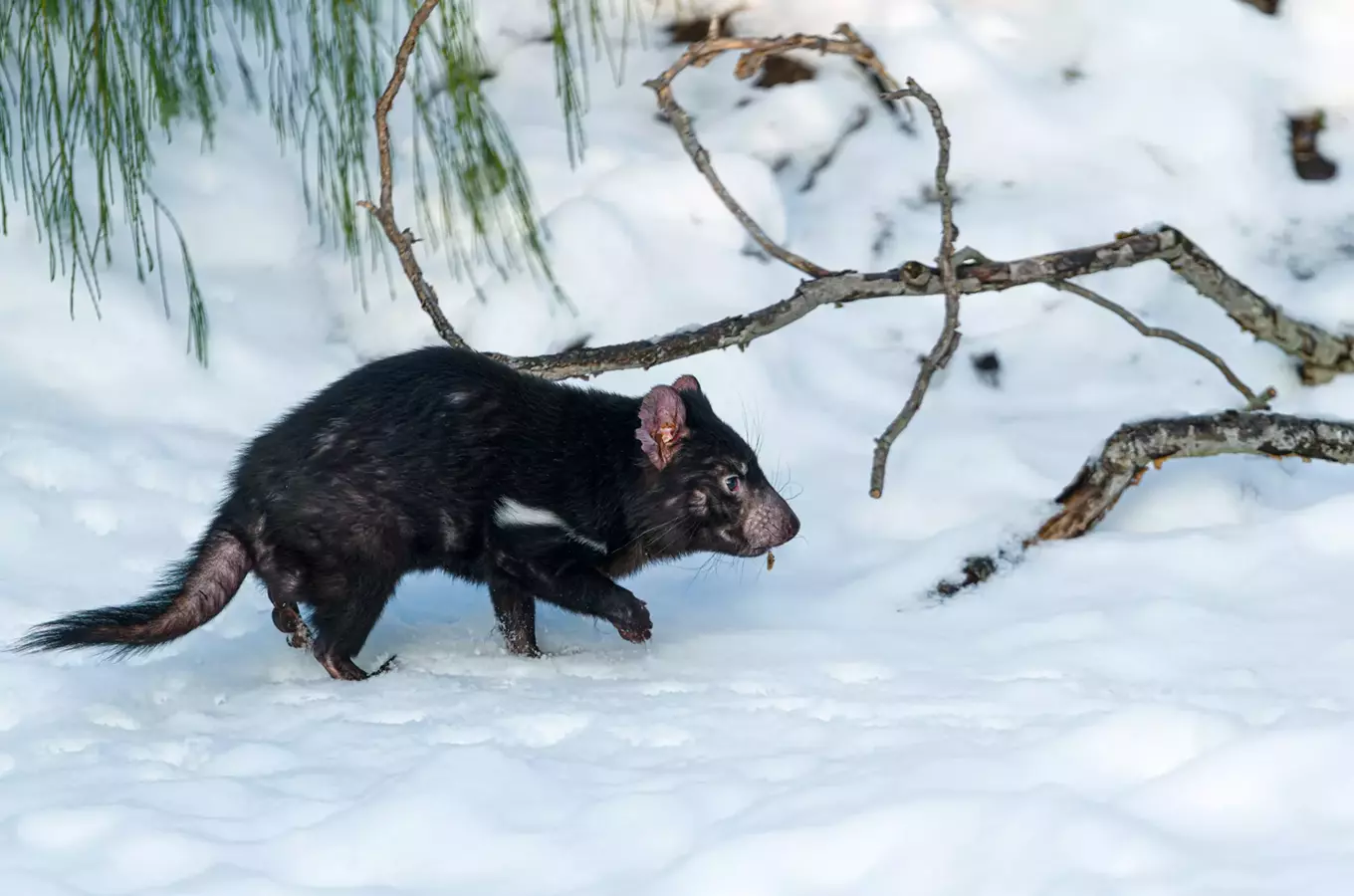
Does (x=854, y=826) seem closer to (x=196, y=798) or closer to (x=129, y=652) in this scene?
(x=196, y=798)

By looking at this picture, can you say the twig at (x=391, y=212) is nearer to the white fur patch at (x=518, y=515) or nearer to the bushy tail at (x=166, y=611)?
the white fur patch at (x=518, y=515)

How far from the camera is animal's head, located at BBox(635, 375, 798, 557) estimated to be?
3.47 metres

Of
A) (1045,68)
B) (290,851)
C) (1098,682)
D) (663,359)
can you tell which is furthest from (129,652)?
(1045,68)

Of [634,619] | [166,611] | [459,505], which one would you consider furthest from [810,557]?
[166,611]

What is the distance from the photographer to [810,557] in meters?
3.73

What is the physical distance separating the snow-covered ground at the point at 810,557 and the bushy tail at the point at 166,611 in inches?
2.9

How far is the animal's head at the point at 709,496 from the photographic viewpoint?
3.47 metres

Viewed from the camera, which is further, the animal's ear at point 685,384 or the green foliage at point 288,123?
the green foliage at point 288,123

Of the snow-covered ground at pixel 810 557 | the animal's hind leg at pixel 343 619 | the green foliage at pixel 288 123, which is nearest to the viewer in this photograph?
the snow-covered ground at pixel 810 557

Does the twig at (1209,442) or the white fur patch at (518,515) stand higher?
the twig at (1209,442)

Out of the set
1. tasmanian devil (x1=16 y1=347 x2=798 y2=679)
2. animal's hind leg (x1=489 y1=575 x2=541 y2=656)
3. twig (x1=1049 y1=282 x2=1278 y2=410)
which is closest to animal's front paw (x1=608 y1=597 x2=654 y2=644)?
tasmanian devil (x1=16 y1=347 x2=798 y2=679)

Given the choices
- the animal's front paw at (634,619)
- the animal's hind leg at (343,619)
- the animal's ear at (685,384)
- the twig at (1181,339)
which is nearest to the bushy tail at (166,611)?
the animal's hind leg at (343,619)

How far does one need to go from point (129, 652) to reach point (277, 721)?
1.57 feet

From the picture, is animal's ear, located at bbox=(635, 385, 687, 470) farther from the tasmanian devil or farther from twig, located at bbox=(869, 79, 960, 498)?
twig, located at bbox=(869, 79, 960, 498)
